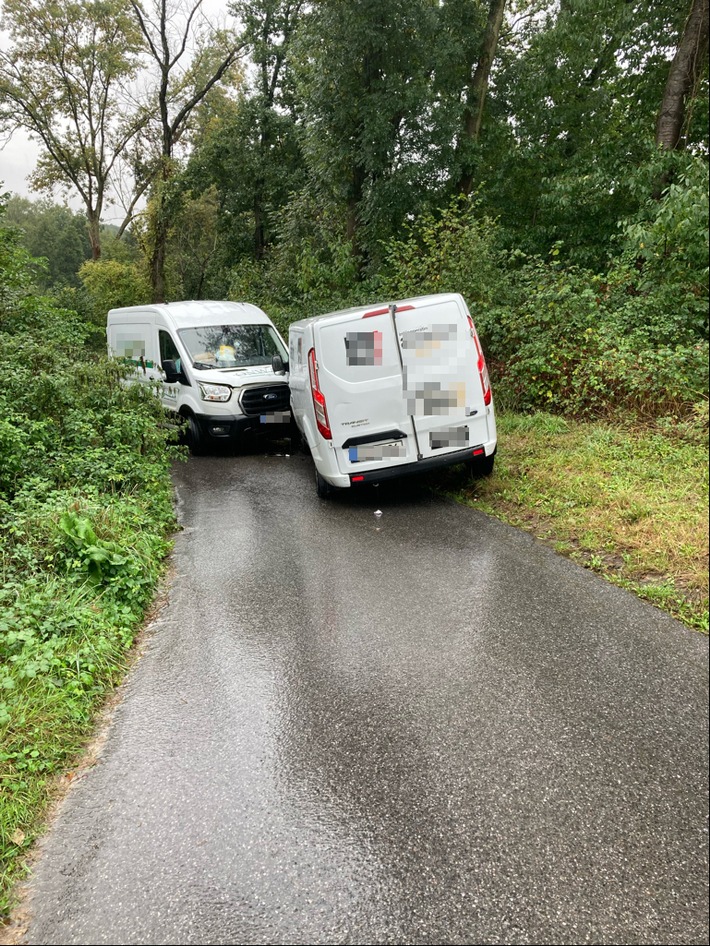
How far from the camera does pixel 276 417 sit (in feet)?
35.3

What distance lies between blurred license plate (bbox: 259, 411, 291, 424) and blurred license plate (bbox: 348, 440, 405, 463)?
432 centimetres

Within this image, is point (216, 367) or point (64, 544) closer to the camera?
point (64, 544)

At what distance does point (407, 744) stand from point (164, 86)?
31507 millimetres

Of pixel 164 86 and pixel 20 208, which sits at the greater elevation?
pixel 20 208

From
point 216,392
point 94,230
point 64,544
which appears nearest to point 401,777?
point 64,544

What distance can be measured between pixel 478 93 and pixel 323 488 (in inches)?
511

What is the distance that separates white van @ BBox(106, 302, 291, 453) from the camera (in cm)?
1033

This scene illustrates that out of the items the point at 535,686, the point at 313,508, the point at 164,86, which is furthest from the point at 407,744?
the point at 164,86

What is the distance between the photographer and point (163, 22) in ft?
84.9

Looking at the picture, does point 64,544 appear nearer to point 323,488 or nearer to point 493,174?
point 323,488

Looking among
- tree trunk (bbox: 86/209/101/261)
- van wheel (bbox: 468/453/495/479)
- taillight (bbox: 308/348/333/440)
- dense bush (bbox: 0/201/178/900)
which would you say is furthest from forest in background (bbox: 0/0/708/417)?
tree trunk (bbox: 86/209/101/261)

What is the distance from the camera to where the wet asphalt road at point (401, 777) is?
2.30 metres

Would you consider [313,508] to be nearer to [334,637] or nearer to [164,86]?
[334,637]

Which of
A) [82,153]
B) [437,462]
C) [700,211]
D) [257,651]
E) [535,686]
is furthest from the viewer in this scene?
[82,153]
